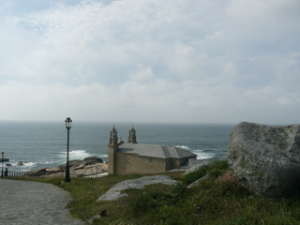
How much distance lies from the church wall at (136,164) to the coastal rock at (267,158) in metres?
25.8

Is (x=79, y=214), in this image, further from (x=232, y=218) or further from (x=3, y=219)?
(x=232, y=218)

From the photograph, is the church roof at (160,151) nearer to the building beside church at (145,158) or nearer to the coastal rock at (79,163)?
the building beside church at (145,158)

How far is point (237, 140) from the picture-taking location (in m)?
7.38

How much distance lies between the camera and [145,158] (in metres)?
34.6

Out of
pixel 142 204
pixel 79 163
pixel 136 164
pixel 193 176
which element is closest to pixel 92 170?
pixel 79 163

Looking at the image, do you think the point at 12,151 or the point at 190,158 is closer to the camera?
the point at 190,158

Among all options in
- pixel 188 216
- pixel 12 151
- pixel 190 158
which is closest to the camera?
pixel 188 216

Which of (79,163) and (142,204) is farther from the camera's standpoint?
(79,163)

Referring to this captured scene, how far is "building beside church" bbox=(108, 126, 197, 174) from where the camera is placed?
32625mm

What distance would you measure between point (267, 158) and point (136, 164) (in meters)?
31.8

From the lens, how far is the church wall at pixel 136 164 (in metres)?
33.1

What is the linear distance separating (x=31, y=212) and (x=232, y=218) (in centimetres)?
702

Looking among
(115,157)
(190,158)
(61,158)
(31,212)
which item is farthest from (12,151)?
(31,212)

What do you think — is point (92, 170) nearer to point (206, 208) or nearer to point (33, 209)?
point (33, 209)
